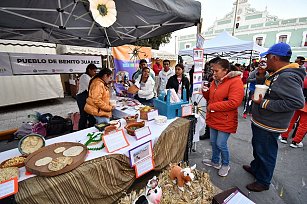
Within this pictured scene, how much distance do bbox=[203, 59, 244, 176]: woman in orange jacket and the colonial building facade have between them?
14688 mm

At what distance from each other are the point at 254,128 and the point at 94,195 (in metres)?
1.92

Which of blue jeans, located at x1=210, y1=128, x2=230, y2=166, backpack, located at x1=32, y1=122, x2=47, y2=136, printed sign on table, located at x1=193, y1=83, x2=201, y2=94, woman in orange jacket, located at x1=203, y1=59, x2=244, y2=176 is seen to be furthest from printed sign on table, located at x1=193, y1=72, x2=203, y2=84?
backpack, located at x1=32, y1=122, x2=47, y2=136

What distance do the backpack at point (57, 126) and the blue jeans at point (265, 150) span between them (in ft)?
12.5

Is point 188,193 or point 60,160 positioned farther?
point 188,193

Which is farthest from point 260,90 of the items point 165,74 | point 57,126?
point 57,126

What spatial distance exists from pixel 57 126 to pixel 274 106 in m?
4.00

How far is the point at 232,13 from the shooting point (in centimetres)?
2003

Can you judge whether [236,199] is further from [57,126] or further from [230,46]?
[230,46]

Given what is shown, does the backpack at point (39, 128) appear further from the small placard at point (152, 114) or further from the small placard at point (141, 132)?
the small placard at point (141, 132)

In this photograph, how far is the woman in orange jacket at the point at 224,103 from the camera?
177cm

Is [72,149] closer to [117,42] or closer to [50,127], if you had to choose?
[50,127]

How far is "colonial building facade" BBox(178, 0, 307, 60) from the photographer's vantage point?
15402mm

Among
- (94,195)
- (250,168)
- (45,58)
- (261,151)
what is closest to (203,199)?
(94,195)

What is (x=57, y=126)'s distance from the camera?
136 inches
